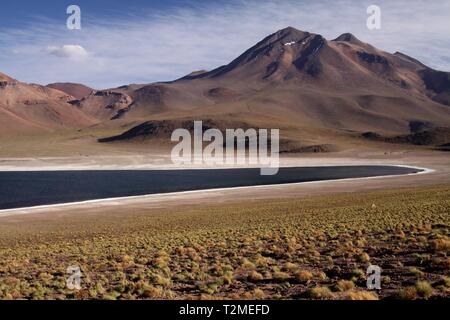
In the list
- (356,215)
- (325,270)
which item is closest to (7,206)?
(356,215)

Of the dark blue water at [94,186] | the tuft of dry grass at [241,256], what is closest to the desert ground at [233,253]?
the tuft of dry grass at [241,256]

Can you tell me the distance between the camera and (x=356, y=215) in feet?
87.5

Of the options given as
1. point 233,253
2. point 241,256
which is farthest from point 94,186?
point 241,256

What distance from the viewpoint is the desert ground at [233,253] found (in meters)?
A: 11.7

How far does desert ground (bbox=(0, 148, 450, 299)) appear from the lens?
11.7 metres

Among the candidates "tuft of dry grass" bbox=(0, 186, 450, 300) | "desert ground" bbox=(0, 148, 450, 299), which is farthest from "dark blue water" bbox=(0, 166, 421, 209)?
"tuft of dry grass" bbox=(0, 186, 450, 300)

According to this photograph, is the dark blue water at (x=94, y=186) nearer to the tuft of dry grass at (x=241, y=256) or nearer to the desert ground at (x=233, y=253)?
the desert ground at (x=233, y=253)

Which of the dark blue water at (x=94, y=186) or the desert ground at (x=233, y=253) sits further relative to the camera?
the dark blue water at (x=94, y=186)

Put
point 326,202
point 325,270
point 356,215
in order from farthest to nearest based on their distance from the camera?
1. point 326,202
2. point 356,215
3. point 325,270

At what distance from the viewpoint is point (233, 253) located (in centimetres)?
1667

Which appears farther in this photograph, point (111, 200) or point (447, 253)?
point (111, 200)

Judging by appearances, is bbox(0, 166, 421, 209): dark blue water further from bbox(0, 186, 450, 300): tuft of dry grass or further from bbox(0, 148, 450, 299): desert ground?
bbox(0, 186, 450, 300): tuft of dry grass

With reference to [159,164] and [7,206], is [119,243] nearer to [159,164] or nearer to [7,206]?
[7,206]
